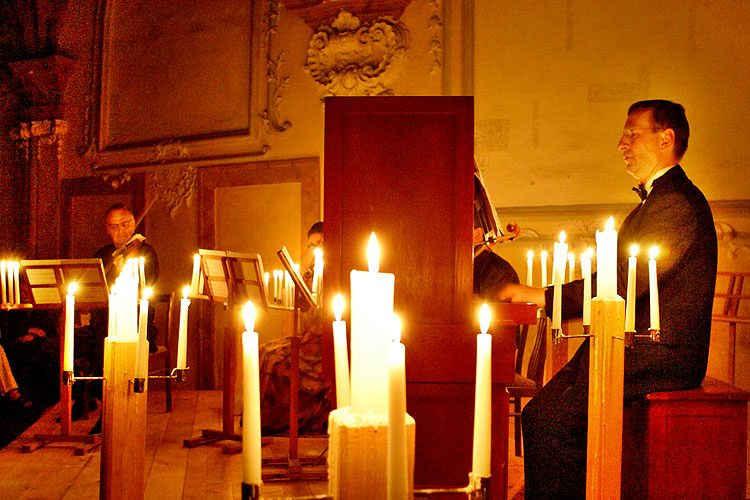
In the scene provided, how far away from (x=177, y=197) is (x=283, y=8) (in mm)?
2241

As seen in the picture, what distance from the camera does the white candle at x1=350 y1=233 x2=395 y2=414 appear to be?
1.17 m

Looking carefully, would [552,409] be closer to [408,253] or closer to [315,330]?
[408,253]

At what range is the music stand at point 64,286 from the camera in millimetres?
4387

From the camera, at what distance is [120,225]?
584cm

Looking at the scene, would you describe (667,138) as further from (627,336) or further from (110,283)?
(110,283)

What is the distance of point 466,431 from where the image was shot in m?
2.04

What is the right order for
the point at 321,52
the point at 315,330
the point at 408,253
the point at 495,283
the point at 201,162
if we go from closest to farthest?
1. the point at 408,253
2. the point at 495,283
3. the point at 315,330
4. the point at 321,52
5. the point at 201,162

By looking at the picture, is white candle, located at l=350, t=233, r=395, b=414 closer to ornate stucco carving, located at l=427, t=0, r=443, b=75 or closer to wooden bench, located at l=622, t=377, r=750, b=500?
wooden bench, located at l=622, t=377, r=750, b=500

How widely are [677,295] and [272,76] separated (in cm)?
520

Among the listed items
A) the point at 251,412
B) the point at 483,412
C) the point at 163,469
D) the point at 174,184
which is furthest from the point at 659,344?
the point at 174,184

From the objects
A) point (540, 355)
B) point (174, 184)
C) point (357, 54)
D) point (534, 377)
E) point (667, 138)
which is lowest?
point (534, 377)

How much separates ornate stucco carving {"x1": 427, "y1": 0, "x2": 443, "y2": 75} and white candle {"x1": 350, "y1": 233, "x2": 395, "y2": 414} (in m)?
5.37

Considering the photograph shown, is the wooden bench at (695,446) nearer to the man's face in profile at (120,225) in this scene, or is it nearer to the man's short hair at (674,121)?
the man's short hair at (674,121)

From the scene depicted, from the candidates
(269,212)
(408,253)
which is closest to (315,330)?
(269,212)
